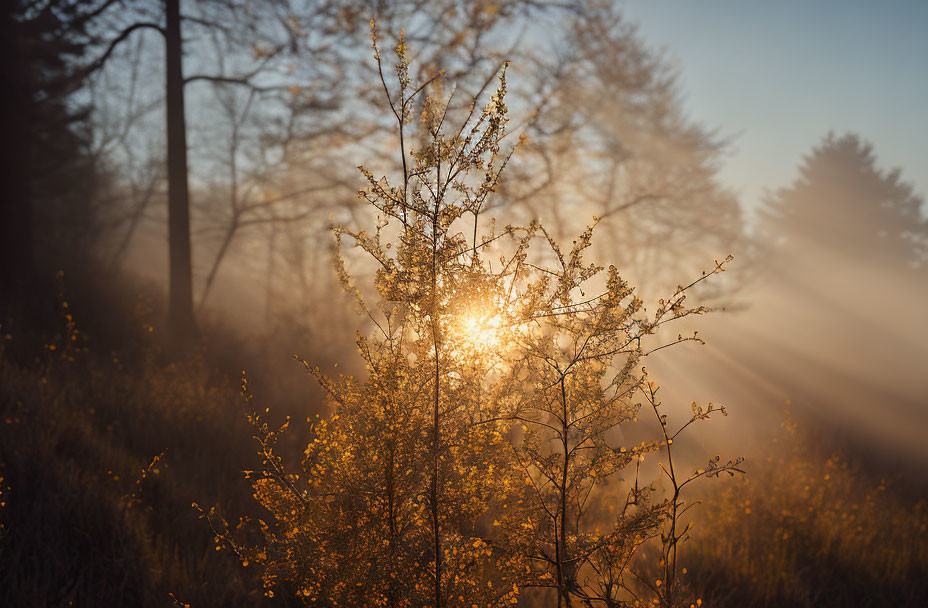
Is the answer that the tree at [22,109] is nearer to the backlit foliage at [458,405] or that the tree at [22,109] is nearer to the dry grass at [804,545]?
the backlit foliage at [458,405]

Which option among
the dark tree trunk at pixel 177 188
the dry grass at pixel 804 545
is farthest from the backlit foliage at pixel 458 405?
the dark tree trunk at pixel 177 188

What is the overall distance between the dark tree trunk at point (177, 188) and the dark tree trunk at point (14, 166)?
1918 mm

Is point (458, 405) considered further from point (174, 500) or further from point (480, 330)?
point (174, 500)

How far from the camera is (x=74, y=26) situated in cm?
732

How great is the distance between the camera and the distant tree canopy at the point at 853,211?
27219 mm

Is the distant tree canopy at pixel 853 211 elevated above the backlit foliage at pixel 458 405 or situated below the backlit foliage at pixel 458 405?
above

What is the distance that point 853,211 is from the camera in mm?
27328

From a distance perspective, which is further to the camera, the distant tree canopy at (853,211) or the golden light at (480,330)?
the distant tree canopy at (853,211)

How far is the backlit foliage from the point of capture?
184cm

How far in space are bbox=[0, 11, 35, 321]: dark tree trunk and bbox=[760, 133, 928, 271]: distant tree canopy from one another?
3139 centimetres

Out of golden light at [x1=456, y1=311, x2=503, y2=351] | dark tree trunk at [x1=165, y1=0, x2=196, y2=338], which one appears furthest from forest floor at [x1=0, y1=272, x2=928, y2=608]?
golden light at [x1=456, y1=311, x2=503, y2=351]

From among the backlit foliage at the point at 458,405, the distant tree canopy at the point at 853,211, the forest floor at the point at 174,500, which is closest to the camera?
the backlit foliage at the point at 458,405

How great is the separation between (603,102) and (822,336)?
66.7 feet

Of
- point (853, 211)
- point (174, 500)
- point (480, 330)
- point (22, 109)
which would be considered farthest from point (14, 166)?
point (853, 211)
